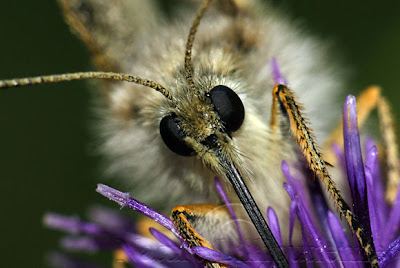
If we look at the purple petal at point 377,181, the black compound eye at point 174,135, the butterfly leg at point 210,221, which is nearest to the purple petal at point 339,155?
the purple petal at point 377,181

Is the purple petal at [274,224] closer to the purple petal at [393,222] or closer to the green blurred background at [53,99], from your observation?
the purple petal at [393,222]

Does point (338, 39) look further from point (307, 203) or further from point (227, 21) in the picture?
point (307, 203)

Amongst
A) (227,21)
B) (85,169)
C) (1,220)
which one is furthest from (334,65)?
(1,220)

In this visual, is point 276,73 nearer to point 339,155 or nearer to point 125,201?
point 339,155

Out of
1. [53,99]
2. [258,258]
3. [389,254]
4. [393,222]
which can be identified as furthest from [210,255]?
[53,99]

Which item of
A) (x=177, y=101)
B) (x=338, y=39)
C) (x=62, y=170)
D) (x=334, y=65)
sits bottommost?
(x=177, y=101)

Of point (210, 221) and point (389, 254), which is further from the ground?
point (210, 221)
